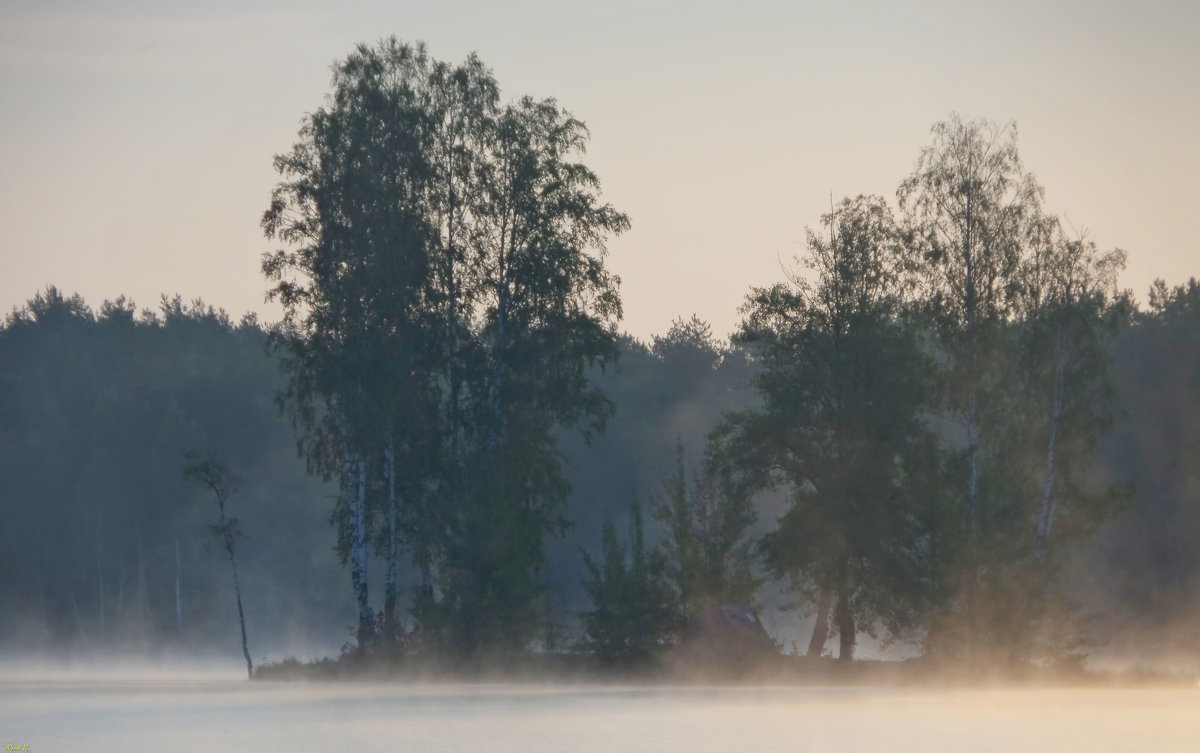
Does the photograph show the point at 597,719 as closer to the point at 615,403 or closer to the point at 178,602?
the point at 615,403

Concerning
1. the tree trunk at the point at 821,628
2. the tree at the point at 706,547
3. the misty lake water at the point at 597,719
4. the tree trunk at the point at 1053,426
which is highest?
the tree trunk at the point at 1053,426

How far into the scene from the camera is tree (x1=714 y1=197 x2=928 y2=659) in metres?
36.8

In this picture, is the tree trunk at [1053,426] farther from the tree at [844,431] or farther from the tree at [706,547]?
the tree at [706,547]

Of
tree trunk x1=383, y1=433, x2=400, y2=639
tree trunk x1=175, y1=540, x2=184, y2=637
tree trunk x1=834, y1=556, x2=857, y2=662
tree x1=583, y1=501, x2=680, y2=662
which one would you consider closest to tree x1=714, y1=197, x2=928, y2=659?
tree trunk x1=834, y1=556, x2=857, y2=662

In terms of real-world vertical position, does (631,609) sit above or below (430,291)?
below

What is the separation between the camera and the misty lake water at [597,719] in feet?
65.4

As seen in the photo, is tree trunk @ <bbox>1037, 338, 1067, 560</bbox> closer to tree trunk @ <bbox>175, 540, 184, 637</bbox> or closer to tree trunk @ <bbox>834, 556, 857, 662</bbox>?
tree trunk @ <bbox>834, 556, 857, 662</bbox>

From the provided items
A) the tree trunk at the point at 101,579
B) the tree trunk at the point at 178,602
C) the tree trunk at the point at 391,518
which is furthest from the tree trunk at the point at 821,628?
the tree trunk at the point at 101,579

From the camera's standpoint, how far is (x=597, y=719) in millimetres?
23984

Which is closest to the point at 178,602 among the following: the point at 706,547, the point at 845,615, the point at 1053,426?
the point at 706,547

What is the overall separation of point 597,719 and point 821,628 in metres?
16.6

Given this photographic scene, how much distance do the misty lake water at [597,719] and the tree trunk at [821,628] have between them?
535 cm

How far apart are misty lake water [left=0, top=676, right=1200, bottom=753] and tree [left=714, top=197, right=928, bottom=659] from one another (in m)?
5.07

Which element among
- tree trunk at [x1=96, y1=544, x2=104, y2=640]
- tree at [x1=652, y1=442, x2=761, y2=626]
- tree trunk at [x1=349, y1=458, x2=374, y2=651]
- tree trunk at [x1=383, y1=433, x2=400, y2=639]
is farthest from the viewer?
tree trunk at [x1=96, y1=544, x2=104, y2=640]
